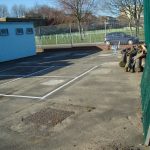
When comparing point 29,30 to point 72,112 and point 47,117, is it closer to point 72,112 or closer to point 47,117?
point 72,112

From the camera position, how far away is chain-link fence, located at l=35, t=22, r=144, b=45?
1442 inches

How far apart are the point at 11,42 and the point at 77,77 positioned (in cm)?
1299

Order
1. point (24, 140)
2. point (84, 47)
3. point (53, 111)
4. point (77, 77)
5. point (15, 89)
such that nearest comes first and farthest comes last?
point (24, 140), point (53, 111), point (15, 89), point (77, 77), point (84, 47)

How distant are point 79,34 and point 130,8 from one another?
689 centimetres

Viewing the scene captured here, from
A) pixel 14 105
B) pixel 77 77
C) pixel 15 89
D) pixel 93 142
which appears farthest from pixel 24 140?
pixel 77 77

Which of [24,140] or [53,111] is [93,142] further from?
[53,111]

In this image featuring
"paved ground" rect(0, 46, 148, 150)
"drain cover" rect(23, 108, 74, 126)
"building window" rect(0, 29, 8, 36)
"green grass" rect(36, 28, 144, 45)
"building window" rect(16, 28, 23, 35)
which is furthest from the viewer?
"green grass" rect(36, 28, 144, 45)

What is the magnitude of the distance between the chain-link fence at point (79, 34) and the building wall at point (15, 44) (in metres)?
7.25

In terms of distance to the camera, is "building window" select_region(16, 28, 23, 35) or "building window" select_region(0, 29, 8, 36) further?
"building window" select_region(16, 28, 23, 35)

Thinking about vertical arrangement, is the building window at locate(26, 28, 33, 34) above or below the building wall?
above

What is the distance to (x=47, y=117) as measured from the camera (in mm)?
9344

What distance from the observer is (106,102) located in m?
10.4

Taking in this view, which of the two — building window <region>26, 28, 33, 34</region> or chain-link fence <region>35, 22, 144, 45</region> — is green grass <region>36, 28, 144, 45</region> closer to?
chain-link fence <region>35, 22, 144, 45</region>

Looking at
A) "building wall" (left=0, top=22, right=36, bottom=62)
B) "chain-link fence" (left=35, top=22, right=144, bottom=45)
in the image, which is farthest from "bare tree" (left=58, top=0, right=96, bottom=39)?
"building wall" (left=0, top=22, right=36, bottom=62)
